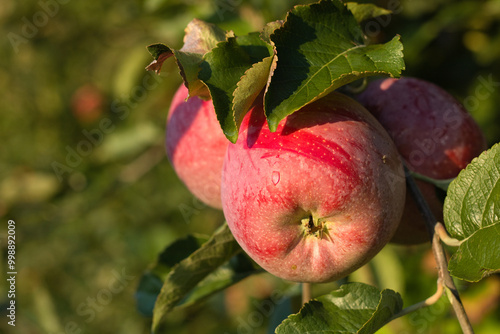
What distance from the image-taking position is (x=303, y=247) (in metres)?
0.69

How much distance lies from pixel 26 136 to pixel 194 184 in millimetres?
2422

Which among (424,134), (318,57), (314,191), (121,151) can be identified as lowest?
(121,151)

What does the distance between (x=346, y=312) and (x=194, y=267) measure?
262 mm

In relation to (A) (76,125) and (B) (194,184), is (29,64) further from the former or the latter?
(B) (194,184)

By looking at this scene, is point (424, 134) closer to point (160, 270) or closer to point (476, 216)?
point (476, 216)

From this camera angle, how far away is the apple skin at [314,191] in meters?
0.65

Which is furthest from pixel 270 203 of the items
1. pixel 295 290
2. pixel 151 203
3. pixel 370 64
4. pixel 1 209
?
pixel 151 203

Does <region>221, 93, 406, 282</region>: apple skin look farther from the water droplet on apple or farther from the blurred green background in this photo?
the blurred green background

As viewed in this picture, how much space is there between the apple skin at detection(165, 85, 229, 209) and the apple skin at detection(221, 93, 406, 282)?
6.5 inches

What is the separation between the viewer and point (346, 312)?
29.0 inches

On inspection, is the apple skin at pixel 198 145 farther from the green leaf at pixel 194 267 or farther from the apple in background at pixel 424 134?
the apple in background at pixel 424 134

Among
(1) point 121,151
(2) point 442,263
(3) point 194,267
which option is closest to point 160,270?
(3) point 194,267

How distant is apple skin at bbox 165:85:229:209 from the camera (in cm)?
88

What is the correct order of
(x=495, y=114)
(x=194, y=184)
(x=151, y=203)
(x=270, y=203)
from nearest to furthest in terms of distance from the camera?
1. (x=270, y=203)
2. (x=194, y=184)
3. (x=495, y=114)
4. (x=151, y=203)
